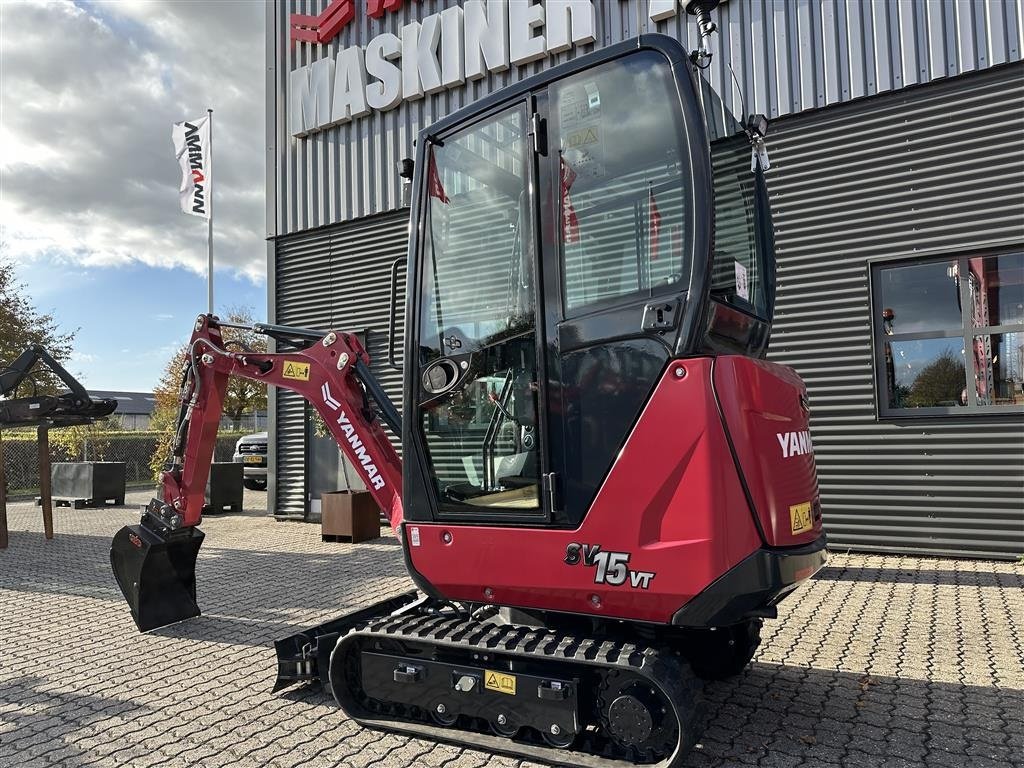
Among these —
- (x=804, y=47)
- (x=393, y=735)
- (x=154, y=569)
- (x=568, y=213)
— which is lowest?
(x=393, y=735)

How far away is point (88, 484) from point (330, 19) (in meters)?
10.2

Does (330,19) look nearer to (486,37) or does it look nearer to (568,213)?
(486,37)

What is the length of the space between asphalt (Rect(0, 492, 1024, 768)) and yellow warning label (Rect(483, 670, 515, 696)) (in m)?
0.34

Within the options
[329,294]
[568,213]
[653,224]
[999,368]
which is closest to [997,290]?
[999,368]

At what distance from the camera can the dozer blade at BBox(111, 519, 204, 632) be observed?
517cm

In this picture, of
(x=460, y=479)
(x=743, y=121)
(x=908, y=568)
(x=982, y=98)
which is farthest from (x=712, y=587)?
(x=982, y=98)

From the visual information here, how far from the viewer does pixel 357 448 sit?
13.9 ft

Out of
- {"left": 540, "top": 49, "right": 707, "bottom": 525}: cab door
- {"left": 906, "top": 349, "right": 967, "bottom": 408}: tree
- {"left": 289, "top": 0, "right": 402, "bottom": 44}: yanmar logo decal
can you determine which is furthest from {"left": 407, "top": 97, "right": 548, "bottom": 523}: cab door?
{"left": 289, "top": 0, "right": 402, "bottom": 44}: yanmar logo decal

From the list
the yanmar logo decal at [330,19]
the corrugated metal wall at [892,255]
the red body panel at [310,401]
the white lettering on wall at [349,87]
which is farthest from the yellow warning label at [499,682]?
the yanmar logo decal at [330,19]

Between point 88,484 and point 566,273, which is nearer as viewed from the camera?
point 566,273

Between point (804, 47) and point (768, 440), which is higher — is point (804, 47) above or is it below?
above

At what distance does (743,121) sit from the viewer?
371cm

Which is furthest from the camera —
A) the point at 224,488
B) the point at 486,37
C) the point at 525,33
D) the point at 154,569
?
the point at 224,488

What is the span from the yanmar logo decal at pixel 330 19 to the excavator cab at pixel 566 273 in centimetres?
816
